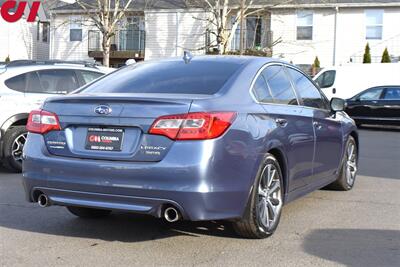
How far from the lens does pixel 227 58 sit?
5.87m

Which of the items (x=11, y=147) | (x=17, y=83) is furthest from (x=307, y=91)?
(x=17, y=83)

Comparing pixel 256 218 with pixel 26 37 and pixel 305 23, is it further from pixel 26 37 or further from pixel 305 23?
pixel 26 37

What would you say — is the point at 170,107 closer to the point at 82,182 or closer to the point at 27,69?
the point at 82,182

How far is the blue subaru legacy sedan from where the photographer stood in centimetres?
462

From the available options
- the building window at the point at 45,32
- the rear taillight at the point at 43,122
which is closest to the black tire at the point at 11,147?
the rear taillight at the point at 43,122

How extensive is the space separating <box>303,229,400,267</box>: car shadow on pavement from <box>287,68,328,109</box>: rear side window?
4.97 ft

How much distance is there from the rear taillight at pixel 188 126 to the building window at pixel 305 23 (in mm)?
26320

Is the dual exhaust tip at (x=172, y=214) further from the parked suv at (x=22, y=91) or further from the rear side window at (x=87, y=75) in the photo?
the rear side window at (x=87, y=75)

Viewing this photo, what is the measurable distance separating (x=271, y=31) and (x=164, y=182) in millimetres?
26666

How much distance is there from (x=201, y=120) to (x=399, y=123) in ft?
49.4

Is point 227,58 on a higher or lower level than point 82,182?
higher

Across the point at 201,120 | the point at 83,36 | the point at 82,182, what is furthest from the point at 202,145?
Result: the point at 83,36

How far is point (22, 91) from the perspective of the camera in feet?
30.1

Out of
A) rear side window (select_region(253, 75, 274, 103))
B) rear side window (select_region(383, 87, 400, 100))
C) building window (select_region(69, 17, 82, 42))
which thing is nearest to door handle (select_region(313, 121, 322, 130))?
rear side window (select_region(253, 75, 274, 103))
